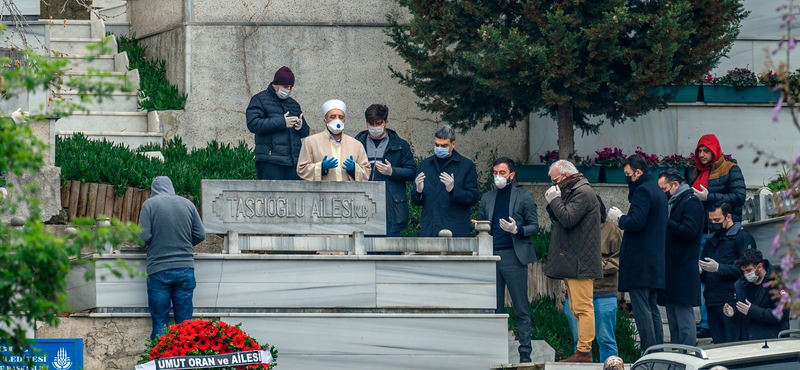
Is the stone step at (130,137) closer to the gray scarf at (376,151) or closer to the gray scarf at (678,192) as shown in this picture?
the gray scarf at (376,151)

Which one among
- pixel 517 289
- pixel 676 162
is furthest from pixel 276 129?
pixel 676 162

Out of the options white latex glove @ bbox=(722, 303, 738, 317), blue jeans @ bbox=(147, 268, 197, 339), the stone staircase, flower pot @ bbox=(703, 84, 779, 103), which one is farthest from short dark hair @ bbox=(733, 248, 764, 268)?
the stone staircase

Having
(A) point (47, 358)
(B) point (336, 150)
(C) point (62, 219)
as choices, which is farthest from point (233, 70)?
(A) point (47, 358)

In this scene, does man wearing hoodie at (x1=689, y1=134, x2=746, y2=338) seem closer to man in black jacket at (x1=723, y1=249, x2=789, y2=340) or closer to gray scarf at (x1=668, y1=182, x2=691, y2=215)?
gray scarf at (x1=668, y1=182, x2=691, y2=215)

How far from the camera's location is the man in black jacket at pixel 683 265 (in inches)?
360

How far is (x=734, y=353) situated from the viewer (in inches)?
273

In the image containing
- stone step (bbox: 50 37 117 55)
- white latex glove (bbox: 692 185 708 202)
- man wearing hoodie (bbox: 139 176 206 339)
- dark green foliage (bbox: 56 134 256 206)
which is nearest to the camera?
man wearing hoodie (bbox: 139 176 206 339)

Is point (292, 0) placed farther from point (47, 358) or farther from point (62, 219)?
point (47, 358)

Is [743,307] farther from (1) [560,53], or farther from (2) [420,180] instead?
(1) [560,53]

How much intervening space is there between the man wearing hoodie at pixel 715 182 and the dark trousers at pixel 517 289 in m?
2.16

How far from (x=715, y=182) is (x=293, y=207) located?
15.3ft

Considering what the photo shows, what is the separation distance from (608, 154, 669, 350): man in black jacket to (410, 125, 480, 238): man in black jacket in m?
1.59

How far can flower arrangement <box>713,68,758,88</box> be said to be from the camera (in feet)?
48.1

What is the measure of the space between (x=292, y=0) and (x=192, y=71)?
191 cm
